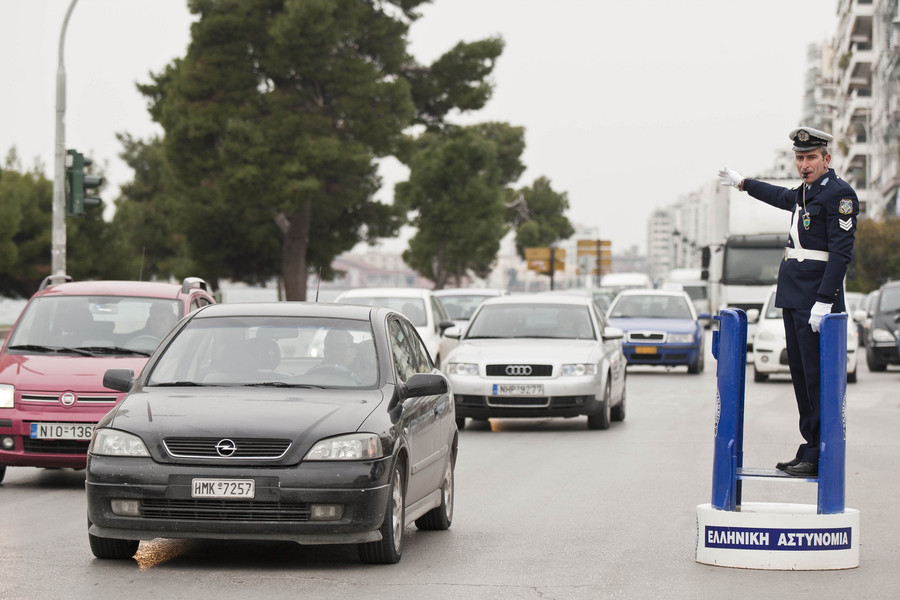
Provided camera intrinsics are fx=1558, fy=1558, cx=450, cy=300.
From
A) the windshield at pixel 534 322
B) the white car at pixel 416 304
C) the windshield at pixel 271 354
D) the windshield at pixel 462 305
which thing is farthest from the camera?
the windshield at pixel 462 305

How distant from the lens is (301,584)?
753cm

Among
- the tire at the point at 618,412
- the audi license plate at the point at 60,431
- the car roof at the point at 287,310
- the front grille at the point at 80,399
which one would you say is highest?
the car roof at the point at 287,310

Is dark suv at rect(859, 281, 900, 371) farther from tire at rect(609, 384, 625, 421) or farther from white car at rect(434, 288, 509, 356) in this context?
tire at rect(609, 384, 625, 421)

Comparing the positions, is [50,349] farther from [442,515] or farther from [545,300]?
[545,300]

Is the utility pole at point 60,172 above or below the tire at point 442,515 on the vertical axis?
above

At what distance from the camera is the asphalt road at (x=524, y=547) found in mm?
7484

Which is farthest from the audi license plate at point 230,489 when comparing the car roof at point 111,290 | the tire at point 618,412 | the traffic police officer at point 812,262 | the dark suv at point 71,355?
the tire at point 618,412

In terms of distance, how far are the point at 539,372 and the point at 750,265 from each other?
2033 cm

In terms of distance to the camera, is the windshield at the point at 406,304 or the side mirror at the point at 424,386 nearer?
the side mirror at the point at 424,386

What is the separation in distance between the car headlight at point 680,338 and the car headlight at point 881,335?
3861mm

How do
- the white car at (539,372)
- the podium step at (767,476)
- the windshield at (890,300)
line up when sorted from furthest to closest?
the windshield at (890,300) < the white car at (539,372) < the podium step at (767,476)

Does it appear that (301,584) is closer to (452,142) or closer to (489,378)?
(489,378)

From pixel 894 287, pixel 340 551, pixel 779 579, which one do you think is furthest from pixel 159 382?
pixel 894 287

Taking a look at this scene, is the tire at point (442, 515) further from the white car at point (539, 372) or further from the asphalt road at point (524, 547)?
the white car at point (539, 372)
